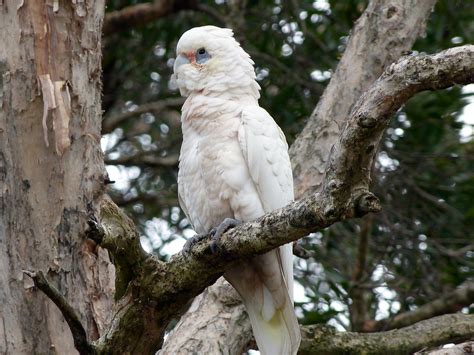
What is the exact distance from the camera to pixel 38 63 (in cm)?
299

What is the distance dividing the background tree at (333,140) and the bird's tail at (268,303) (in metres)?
0.23

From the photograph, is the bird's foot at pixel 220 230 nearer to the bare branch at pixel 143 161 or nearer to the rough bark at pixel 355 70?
the rough bark at pixel 355 70

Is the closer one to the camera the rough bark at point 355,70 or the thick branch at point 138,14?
the rough bark at point 355,70

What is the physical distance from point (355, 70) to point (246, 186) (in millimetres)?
1182

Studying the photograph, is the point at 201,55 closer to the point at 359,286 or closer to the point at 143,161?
the point at 359,286

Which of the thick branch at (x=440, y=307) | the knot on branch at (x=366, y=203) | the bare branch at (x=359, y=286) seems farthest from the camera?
the bare branch at (x=359, y=286)

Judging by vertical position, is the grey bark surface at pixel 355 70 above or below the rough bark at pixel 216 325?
above

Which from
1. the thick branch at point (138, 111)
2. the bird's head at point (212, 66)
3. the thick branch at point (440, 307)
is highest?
the bird's head at point (212, 66)

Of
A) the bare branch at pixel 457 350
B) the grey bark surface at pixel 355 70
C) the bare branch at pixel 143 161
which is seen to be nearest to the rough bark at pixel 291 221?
the bare branch at pixel 457 350

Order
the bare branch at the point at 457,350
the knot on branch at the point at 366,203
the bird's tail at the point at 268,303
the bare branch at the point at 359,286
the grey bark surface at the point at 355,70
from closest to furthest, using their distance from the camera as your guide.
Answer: the knot on branch at the point at 366,203 → the bare branch at the point at 457,350 → the bird's tail at the point at 268,303 → the grey bark surface at the point at 355,70 → the bare branch at the point at 359,286

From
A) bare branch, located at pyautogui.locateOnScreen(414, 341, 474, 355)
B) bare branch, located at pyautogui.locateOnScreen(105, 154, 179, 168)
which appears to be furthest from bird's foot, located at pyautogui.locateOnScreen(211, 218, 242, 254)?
bare branch, located at pyautogui.locateOnScreen(105, 154, 179, 168)

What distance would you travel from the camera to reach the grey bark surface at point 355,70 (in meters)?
3.74

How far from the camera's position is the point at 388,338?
3240mm

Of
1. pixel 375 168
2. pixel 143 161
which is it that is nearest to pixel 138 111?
pixel 143 161
